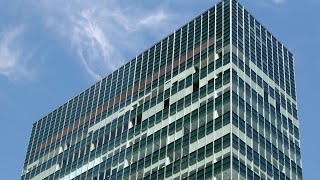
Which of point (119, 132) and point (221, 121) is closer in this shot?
point (221, 121)

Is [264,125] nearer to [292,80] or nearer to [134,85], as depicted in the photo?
[292,80]

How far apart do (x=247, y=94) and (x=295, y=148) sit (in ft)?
36.3

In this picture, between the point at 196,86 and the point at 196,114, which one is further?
the point at 196,86

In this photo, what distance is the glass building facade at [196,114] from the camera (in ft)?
311

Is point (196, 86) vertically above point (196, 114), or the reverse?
point (196, 86)

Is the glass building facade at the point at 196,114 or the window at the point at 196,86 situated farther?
the window at the point at 196,86

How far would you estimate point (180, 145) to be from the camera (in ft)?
322

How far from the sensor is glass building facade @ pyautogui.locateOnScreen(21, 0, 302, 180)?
9488 cm

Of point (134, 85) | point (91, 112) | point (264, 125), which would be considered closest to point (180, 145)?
point (264, 125)

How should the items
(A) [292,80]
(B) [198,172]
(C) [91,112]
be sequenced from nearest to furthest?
(B) [198,172] → (A) [292,80] → (C) [91,112]

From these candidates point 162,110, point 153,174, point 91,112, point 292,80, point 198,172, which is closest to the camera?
point 198,172

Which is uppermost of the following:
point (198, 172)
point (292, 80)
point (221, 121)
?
point (292, 80)

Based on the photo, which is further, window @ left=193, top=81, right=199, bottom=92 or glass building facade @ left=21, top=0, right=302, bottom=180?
window @ left=193, top=81, right=199, bottom=92

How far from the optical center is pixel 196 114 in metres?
99.4
